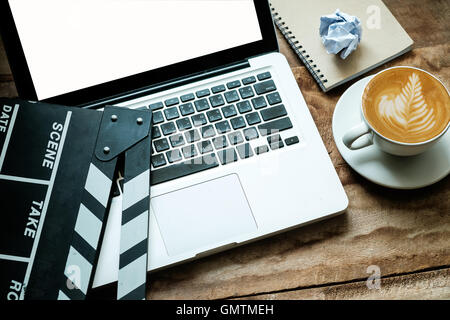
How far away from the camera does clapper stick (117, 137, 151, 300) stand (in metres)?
0.65

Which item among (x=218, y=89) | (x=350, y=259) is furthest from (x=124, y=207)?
(x=350, y=259)

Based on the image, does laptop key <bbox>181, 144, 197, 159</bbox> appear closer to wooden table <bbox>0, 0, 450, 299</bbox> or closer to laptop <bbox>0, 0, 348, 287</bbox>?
laptop <bbox>0, 0, 348, 287</bbox>

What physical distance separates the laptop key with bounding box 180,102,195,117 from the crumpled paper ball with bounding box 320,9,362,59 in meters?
0.27

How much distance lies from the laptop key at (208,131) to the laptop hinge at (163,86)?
90 millimetres

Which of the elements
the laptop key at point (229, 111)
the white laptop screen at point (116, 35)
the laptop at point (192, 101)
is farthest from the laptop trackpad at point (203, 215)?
the white laptop screen at point (116, 35)

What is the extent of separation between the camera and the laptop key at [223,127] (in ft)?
2.36

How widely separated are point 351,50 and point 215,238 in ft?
1.33

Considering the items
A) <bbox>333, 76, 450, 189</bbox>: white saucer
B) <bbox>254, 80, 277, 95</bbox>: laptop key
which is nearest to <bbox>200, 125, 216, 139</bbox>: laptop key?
<bbox>254, 80, 277, 95</bbox>: laptop key

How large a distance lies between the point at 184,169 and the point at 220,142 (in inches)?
2.8

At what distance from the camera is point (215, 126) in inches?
28.5
